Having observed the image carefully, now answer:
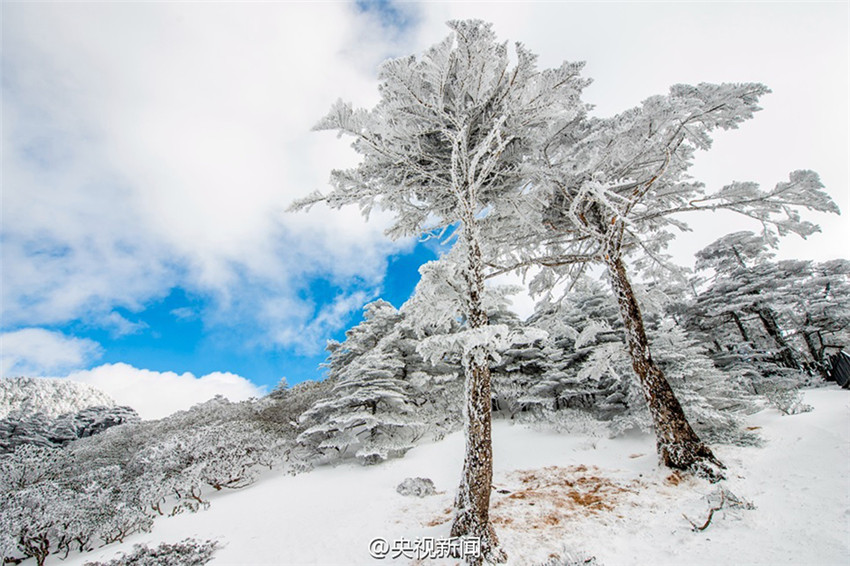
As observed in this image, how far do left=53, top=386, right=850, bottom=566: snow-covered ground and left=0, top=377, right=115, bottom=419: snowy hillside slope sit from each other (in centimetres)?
3720

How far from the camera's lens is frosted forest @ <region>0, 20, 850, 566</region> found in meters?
5.42

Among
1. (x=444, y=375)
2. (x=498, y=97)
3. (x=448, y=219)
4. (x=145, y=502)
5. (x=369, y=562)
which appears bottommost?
(x=369, y=562)

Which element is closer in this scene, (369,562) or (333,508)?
(369,562)

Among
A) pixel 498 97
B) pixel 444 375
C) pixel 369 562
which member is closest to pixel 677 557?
pixel 369 562

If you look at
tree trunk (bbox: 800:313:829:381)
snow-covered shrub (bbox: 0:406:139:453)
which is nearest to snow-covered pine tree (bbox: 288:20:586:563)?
tree trunk (bbox: 800:313:829:381)

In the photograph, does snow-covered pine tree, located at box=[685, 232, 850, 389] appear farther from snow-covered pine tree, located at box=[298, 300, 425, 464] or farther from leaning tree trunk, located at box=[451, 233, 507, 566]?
leaning tree trunk, located at box=[451, 233, 507, 566]

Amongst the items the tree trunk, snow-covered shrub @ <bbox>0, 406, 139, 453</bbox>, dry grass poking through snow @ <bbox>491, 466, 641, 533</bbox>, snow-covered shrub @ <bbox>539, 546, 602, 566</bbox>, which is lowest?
the tree trunk

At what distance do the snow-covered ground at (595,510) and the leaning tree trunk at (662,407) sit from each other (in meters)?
0.34

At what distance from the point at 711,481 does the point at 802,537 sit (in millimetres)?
2306

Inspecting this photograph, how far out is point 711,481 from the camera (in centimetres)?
578

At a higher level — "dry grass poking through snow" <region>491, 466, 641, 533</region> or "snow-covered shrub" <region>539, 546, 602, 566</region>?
"snow-covered shrub" <region>539, 546, 602, 566</region>

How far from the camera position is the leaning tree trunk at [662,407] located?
6.19m

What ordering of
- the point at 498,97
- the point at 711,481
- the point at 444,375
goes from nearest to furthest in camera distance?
1. the point at 711,481
2. the point at 498,97
3. the point at 444,375

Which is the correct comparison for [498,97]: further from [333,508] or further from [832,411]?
[832,411]
